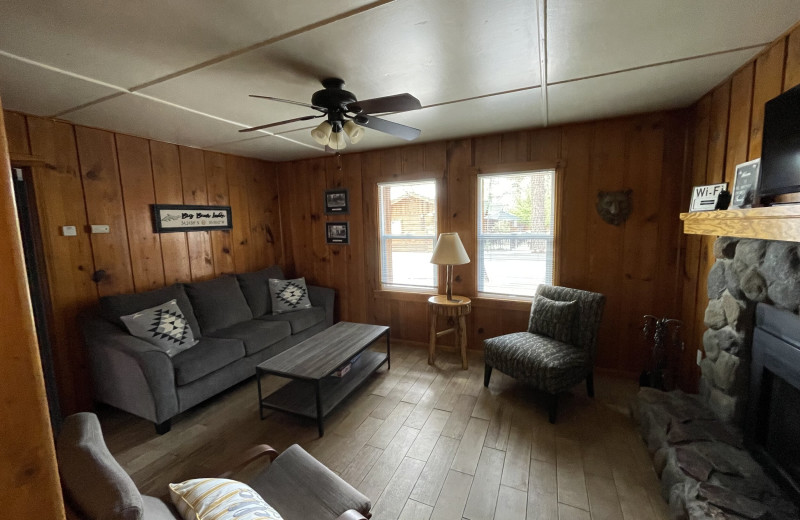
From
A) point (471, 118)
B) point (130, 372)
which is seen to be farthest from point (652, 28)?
point (130, 372)

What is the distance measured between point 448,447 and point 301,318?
207 cm

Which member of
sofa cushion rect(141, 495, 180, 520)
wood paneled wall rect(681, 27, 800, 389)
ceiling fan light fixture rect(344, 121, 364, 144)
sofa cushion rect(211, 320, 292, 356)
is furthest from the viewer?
sofa cushion rect(211, 320, 292, 356)

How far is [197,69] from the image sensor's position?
1762 mm

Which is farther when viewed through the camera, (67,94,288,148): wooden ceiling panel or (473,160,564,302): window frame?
(473,160,564,302): window frame

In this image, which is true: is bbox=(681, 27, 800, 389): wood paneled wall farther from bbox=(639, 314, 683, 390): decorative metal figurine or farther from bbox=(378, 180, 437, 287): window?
bbox=(378, 180, 437, 287): window

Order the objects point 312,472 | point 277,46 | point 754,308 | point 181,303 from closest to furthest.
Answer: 1. point 312,472
2. point 277,46
3. point 754,308
4. point 181,303

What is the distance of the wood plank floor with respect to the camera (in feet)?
5.63

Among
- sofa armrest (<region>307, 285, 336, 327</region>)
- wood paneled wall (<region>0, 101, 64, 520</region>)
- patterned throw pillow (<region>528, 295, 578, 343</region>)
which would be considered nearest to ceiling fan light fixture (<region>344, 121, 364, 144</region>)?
wood paneled wall (<region>0, 101, 64, 520</region>)

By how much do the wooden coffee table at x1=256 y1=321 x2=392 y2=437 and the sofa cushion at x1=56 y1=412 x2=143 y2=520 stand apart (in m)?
1.28

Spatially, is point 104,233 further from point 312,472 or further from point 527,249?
point 527,249

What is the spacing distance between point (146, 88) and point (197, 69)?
49 cm

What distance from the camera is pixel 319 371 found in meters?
2.26

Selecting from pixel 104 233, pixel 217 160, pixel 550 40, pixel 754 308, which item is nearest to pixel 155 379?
pixel 104 233

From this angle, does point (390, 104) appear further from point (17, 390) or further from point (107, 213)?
point (107, 213)
